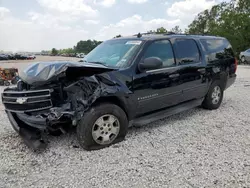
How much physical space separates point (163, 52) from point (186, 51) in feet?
2.36

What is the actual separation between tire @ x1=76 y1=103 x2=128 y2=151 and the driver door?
17.3 inches

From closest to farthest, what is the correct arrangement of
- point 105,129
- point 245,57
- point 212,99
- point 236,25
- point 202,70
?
point 105,129, point 202,70, point 212,99, point 245,57, point 236,25

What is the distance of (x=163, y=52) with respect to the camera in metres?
4.16

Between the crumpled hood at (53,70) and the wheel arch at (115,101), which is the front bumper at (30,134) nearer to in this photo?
the crumpled hood at (53,70)

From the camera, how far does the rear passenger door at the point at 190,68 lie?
14.5 ft

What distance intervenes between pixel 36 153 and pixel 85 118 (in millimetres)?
918

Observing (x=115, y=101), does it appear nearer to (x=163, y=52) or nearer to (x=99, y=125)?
(x=99, y=125)

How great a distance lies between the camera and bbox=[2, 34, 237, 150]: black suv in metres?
3.20

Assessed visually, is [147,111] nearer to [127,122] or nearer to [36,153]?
[127,122]

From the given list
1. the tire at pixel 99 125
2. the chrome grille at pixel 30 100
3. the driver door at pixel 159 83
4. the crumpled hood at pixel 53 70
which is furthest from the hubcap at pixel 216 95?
the chrome grille at pixel 30 100

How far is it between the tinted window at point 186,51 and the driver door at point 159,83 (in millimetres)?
180

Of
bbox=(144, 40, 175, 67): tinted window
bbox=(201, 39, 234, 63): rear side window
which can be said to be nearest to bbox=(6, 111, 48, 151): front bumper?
bbox=(144, 40, 175, 67): tinted window

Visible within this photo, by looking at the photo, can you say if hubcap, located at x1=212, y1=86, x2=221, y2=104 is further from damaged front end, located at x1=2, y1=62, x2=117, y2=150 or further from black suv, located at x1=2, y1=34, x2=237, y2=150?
damaged front end, located at x1=2, y1=62, x2=117, y2=150

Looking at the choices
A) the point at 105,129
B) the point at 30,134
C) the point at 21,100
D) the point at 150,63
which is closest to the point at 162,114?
the point at 150,63
